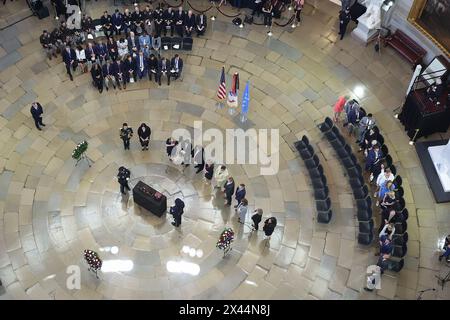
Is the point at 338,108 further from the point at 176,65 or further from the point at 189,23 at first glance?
the point at 189,23

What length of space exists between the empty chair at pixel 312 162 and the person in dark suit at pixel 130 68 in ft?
28.8

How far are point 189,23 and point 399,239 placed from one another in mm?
14007

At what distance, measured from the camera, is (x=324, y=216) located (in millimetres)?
20891

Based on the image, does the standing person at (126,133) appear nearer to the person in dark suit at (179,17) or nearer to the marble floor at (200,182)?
the marble floor at (200,182)

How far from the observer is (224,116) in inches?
952

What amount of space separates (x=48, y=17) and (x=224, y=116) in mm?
10722

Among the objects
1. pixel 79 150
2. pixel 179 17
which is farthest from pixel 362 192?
pixel 179 17

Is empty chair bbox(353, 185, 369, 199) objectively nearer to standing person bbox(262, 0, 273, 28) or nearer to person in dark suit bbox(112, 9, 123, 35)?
standing person bbox(262, 0, 273, 28)

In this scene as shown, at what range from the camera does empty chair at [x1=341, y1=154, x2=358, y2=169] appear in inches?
879

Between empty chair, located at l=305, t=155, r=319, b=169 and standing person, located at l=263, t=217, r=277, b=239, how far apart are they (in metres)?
3.48

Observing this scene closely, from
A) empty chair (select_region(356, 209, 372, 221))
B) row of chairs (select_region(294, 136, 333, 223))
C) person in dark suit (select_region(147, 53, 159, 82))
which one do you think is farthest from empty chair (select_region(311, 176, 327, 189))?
person in dark suit (select_region(147, 53, 159, 82))

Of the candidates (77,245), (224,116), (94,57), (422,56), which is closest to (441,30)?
(422,56)

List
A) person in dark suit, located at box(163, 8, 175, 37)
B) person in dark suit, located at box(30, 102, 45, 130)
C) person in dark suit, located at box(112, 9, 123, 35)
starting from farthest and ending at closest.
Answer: person in dark suit, located at box(163, 8, 175, 37) → person in dark suit, located at box(112, 9, 123, 35) → person in dark suit, located at box(30, 102, 45, 130)

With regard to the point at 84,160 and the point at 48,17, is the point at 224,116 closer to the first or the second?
the point at 84,160
